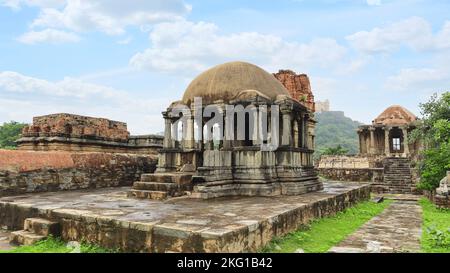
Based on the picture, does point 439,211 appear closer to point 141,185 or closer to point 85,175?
point 141,185

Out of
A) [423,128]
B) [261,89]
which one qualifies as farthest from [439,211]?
[261,89]

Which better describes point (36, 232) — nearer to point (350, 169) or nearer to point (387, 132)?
point (350, 169)

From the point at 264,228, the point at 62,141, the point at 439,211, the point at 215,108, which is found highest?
the point at 215,108

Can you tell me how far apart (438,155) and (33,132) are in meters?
14.3

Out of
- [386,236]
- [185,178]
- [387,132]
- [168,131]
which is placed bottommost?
[386,236]

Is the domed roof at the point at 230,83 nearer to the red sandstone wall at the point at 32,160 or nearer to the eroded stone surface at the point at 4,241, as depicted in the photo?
the red sandstone wall at the point at 32,160

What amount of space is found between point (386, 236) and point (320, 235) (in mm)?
1335

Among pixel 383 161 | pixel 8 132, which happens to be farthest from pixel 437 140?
pixel 8 132

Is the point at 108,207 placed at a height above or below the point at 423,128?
below

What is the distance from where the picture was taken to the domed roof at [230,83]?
385 inches

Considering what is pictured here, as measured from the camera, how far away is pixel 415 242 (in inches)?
219

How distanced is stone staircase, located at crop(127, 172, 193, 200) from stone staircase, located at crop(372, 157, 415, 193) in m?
13.7

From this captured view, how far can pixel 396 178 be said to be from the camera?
1900 cm

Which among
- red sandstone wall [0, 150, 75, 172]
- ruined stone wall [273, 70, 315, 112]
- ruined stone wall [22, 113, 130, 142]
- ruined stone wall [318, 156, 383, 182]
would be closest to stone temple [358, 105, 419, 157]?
ruined stone wall [318, 156, 383, 182]
